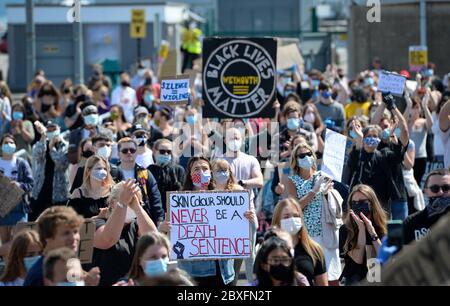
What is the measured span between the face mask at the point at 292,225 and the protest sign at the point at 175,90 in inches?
233

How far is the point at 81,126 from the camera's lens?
1742 centimetres

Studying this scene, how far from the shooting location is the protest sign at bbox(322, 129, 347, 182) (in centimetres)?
1330

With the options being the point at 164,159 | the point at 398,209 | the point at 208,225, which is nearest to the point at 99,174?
the point at 208,225

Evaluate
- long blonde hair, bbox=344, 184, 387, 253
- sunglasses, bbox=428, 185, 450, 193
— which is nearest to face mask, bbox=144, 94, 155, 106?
long blonde hair, bbox=344, 184, 387, 253

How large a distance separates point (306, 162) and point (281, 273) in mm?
4094

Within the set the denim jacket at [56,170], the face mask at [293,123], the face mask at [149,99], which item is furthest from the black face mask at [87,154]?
the face mask at [149,99]

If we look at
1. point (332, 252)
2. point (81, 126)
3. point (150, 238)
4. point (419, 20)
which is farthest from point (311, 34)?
point (150, 238)

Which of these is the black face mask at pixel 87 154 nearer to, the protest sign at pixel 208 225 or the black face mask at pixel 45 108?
the protest sign at pixel 208 225

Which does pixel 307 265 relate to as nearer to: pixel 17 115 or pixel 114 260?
pixel 114 260

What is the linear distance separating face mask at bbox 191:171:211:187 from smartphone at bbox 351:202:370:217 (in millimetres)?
1440

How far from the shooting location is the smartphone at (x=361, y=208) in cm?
1092

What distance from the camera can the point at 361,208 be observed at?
1098 centimetres

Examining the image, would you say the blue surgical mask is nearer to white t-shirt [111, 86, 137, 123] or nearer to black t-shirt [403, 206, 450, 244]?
black t-shirt [403, 206, 450, 244]

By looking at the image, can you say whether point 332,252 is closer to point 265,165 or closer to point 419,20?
point 265,165
